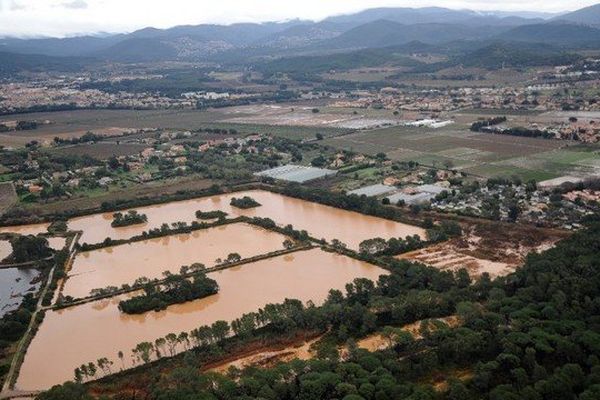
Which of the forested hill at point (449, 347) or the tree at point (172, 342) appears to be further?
the tree at point (172, 342)

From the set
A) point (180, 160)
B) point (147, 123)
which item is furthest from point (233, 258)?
point (147, 123)

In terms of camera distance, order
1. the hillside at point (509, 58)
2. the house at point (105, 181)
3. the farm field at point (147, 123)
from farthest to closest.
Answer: the hillside at point (509, 58), the farm field at point (147, 123), the house at point (105, 181)

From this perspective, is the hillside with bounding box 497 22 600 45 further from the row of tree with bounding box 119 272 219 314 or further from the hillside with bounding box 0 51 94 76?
the row of tree with bounding box 119 272 219 314

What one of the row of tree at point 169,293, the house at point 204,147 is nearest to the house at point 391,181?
the row of tree at point 169,293

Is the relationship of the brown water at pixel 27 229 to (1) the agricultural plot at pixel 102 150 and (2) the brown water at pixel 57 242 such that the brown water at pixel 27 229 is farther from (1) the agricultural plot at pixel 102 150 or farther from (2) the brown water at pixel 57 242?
(1) the agricultural plot at pixel 102 150

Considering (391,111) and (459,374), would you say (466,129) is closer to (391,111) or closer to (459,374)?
Result: (391,111)

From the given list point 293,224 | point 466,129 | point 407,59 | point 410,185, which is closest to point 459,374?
point 293,224

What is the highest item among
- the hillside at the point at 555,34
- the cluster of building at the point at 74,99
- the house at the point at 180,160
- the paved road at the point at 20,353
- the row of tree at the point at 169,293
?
the hillside at the point at 555,34
